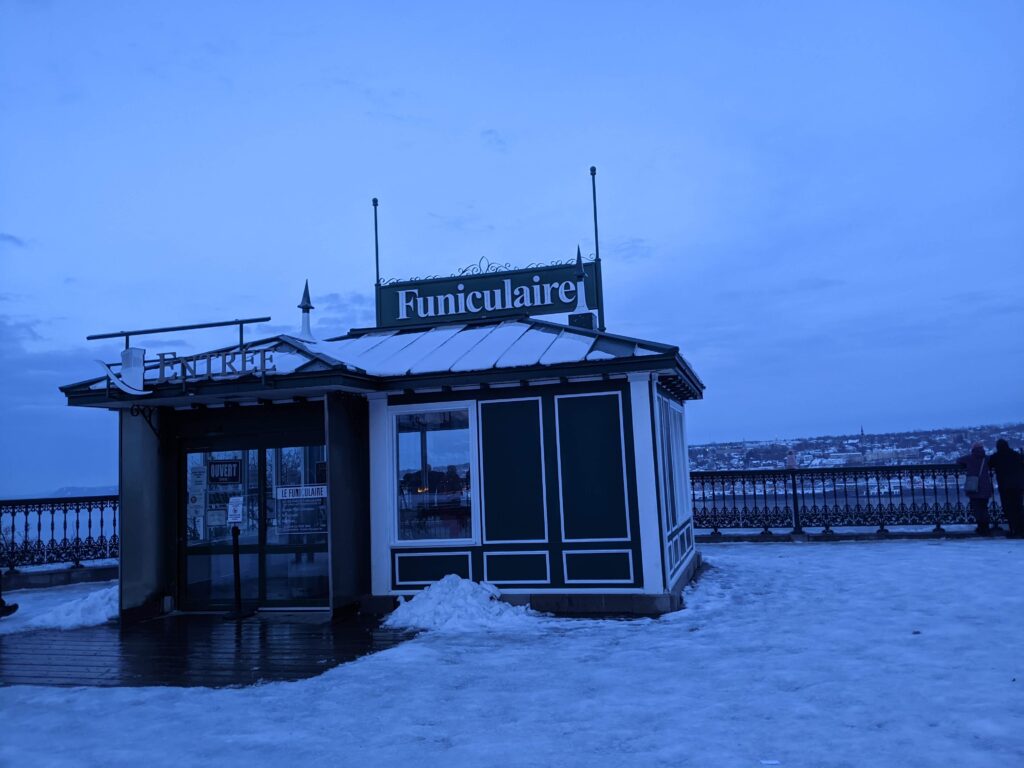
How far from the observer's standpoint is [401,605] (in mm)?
9188

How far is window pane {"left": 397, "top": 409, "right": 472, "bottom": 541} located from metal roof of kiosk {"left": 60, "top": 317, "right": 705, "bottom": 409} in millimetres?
576

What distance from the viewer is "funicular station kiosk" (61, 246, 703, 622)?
9141mm

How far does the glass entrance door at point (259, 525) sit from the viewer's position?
9742 millimetres

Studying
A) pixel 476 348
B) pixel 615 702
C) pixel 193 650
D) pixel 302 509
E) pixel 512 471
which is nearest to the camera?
pixel 615 702

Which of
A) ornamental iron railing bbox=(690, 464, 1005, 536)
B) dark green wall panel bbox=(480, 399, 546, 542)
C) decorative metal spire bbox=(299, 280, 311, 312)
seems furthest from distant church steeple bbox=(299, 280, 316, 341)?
ornamental iron railing bbox=(690, 464, 1005, 536)

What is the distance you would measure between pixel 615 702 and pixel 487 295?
26.2 ft

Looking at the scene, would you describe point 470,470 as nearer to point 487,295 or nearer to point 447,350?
point 447,350

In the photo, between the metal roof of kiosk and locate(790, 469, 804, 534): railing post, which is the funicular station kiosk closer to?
the metal roof of kiosk

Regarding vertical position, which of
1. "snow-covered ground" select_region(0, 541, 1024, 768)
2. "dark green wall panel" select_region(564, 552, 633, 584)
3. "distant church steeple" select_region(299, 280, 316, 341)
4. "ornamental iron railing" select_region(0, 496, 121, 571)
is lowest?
"snow-covered ground" select_region(0, 541, 1024, 768)

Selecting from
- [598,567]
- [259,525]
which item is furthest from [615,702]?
[259,525]

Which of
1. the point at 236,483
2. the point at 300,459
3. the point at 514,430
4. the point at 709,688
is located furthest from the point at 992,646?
the point at 236,483

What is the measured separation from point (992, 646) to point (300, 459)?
26.0ft

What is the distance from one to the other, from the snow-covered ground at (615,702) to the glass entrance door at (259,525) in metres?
2.02

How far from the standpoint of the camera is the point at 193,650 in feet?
26.1
